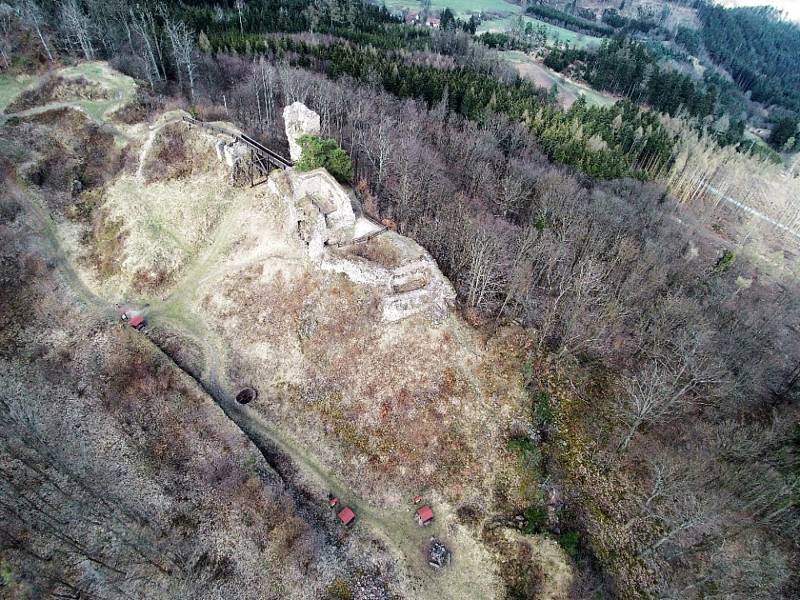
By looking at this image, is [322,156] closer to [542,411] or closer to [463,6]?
[542,411]

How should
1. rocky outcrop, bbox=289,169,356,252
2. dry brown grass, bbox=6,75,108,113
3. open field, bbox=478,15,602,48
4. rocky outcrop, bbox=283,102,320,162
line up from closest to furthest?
rocky outcrop, bbox=289,169,356,252 → rocky outcrop, bbox=283,102,320,162 → dry brown grass, bbox=6,75,108,113 → open field, bbox=478,15,602,48

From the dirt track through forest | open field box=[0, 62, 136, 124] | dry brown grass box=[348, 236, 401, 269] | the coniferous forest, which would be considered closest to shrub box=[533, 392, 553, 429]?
the coniferous forest

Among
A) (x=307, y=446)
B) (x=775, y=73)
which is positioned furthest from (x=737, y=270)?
(x=775, y=73)

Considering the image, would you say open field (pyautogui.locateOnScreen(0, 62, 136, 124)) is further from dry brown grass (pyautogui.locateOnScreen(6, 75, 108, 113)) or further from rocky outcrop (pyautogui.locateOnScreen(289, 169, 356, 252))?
rocky outcrop (pyautogui.locateOnScreen(289, 169, 356, 252))

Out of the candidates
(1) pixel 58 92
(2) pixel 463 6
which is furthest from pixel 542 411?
(2) pixel 463 6

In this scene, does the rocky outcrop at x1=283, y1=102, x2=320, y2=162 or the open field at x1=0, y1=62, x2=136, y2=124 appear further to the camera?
the open field at x1=0, y1=62, x2=136, y2=124

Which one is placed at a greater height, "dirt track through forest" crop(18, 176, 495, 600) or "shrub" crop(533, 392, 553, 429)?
"shrub" crop(533, 392, 553, 429)
